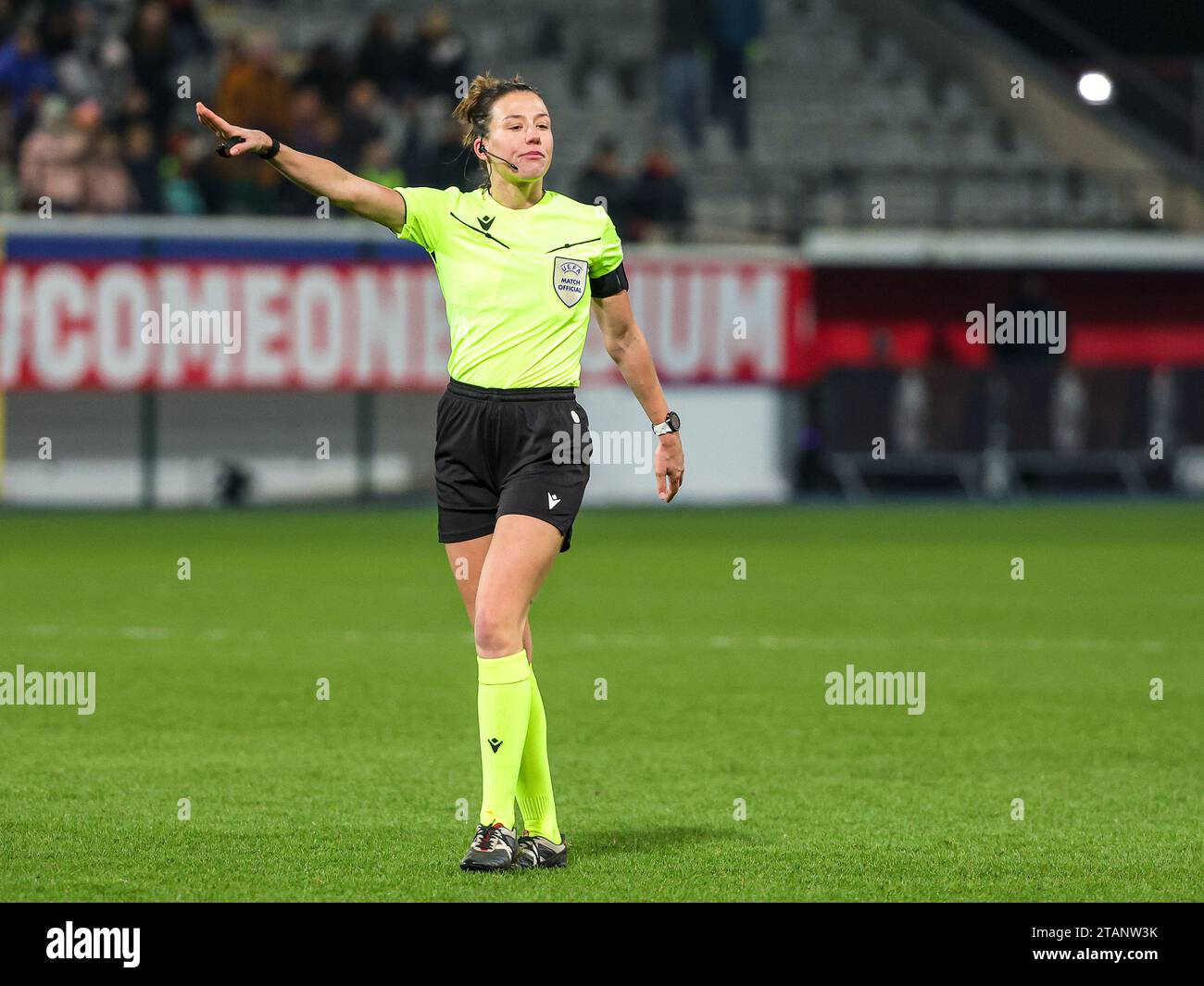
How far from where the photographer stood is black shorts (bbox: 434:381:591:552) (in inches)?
268

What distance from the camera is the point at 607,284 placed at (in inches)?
276

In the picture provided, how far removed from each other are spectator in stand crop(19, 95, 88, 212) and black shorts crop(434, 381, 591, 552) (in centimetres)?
1946

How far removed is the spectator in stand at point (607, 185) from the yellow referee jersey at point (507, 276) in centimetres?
2004

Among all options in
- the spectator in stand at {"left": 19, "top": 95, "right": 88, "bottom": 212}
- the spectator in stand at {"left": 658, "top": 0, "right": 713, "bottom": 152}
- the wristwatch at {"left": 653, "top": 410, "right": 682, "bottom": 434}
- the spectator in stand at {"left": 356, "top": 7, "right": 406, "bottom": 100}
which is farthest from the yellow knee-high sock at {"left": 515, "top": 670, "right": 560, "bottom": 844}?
the spectator in stand at {"left": 658, "top": 0, "right": 713, "bottom": 152}

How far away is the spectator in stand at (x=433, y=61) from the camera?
28656 millimetres

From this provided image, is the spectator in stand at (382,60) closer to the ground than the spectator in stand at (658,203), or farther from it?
farther from it

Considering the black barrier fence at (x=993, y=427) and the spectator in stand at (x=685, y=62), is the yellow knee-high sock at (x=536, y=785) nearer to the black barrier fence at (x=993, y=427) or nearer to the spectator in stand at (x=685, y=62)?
the black barrier fence at (x=993, y=427)

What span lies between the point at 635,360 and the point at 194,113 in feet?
69.7

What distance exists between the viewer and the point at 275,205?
86.9 ft
